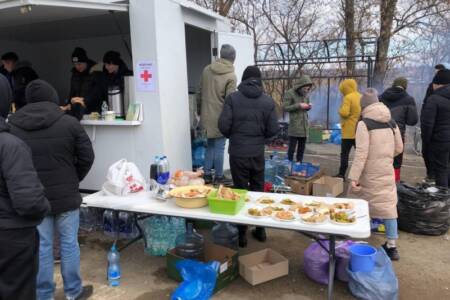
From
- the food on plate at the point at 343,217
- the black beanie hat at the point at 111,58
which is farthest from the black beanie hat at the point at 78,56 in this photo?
the food on plate at the point at 343,217

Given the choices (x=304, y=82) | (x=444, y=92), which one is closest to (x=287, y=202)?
(x=444, y=92)

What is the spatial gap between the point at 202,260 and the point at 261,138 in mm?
1251

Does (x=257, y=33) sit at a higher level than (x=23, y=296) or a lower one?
higher

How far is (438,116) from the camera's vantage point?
4.53 meters

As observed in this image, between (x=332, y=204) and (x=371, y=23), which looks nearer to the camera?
(x=332, y=204)

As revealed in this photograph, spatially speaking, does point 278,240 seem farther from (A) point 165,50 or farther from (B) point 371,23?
(B) point 371,23

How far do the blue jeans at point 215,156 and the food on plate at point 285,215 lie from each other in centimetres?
239

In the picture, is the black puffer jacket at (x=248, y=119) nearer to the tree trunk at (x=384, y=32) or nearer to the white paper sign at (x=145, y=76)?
the white paper sign at (x=145, y=76)

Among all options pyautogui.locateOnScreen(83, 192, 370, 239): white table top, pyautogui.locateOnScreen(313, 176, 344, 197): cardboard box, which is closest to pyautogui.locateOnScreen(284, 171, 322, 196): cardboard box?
pyautogui.locateOnScreen(313, 176, 344, 197): cardboard box

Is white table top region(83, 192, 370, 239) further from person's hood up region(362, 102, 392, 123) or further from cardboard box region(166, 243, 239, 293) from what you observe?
person's hood up region(362, 102, 392, 123)

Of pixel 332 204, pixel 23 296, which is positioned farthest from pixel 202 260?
pixel 23 296

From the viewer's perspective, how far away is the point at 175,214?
295cm

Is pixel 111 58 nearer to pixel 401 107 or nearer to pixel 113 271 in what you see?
pixel 113 271

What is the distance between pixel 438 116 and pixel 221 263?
3.06 m
